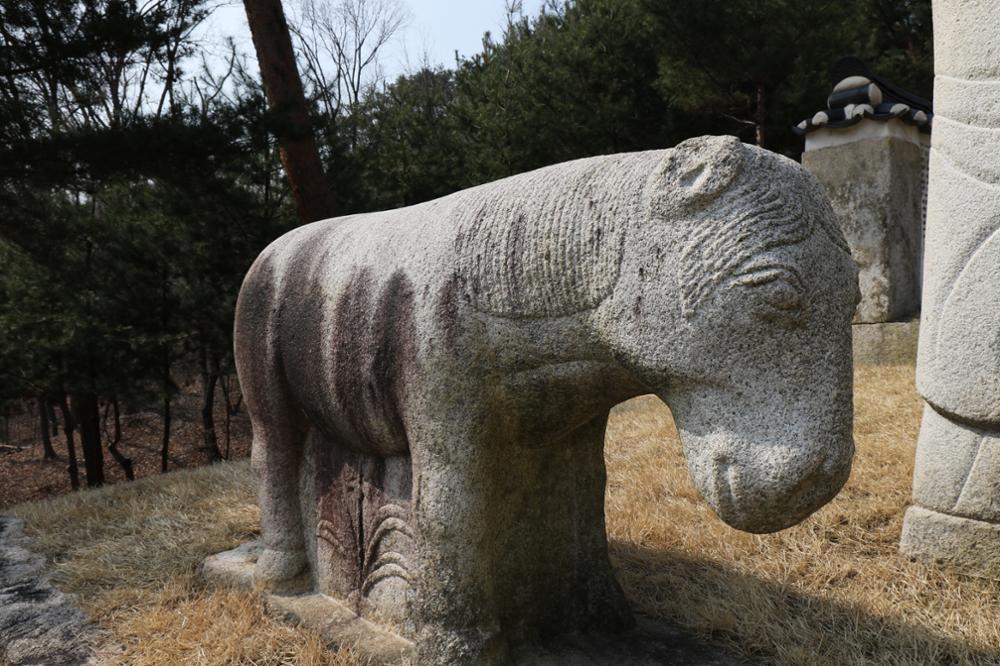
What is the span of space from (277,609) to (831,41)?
710 centimetres

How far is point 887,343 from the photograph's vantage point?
205 inches

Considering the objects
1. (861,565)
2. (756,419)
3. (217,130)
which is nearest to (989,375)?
(861,565)

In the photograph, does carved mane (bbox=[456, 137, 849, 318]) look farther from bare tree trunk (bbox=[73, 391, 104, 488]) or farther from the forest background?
bare tree trunk (bbox=[73, 391, 104, 488])

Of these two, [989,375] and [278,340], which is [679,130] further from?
[278,340]

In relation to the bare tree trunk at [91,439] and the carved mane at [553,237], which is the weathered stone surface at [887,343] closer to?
the carved mane at [553,237]

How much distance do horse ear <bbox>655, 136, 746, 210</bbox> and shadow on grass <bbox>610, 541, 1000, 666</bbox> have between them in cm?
129

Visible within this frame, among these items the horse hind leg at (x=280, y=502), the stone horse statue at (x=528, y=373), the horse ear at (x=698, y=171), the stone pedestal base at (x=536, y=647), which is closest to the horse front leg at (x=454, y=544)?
the stone horse statue at (x=528, y=373)

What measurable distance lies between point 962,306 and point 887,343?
3202 millimetres

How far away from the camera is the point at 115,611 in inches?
97.3

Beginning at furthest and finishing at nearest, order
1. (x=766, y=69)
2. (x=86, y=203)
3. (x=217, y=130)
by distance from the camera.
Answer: (x=86, y=203)
(x=766, y=69)
(x=217, y=130)

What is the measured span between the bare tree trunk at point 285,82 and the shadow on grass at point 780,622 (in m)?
3.82

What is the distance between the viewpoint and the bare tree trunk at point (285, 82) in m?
5.30

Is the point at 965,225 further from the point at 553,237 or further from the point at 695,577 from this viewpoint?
the point at 553,237

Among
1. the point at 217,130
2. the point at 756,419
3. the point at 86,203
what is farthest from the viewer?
the point at 86,203
